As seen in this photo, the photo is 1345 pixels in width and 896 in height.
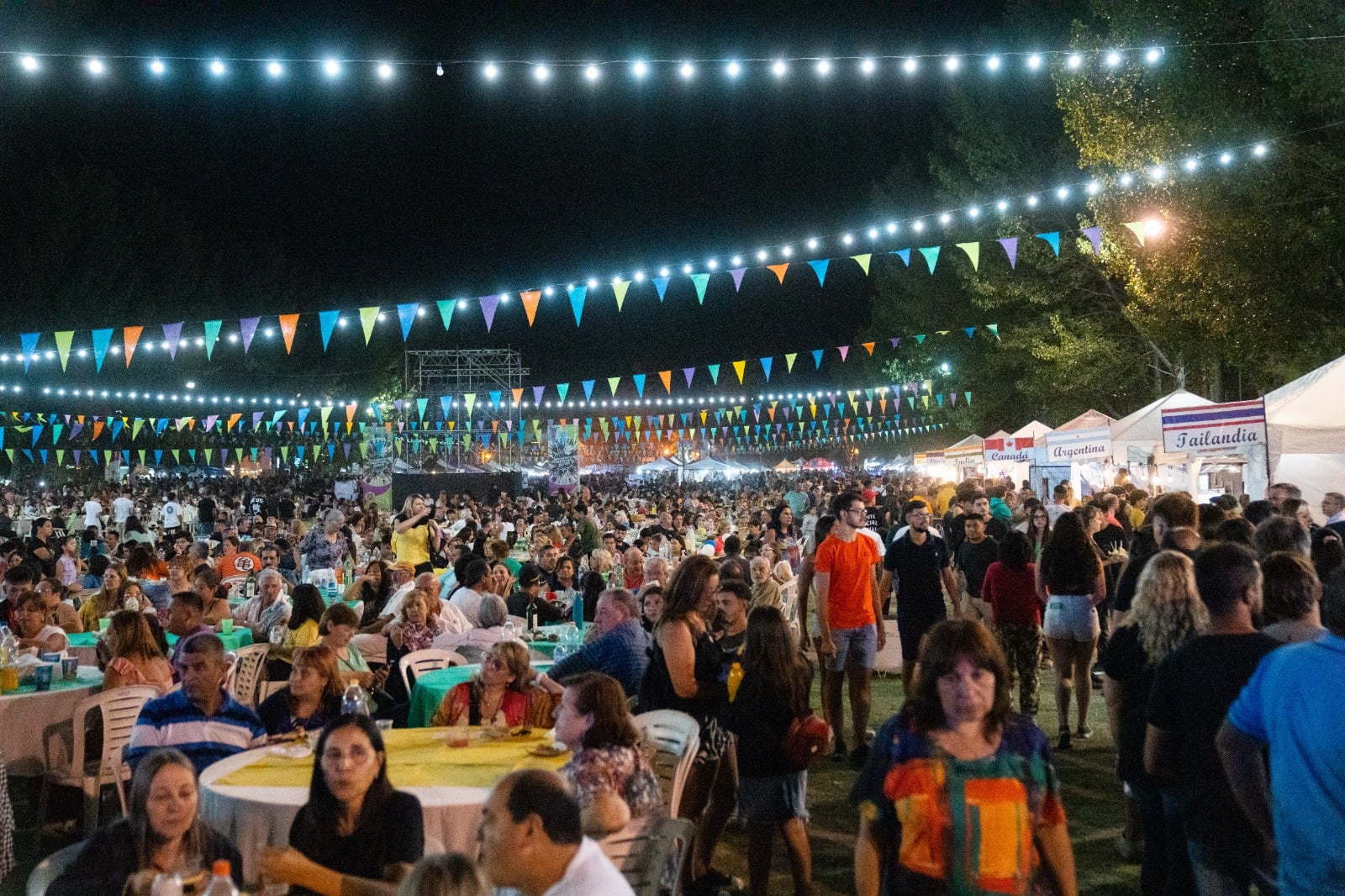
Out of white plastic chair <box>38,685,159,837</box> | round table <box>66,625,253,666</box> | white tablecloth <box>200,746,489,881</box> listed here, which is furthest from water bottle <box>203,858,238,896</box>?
round table <box>66,625,253,666</box>

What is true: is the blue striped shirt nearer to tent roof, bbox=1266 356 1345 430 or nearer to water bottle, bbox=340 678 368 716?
water bottle, bbox=340 678 368 716

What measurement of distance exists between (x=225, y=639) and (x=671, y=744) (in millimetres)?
5010

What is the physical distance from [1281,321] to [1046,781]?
614 inches

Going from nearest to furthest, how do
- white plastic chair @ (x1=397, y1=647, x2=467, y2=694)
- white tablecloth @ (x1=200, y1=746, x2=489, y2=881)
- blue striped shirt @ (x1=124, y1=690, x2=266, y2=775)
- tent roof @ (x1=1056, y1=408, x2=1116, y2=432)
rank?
white tablecloth @ (x1=200, y1=746, x2=489, y2=881)
blue striped shirt @ (x1=124, y1=690, x2=266, y2=775)
white plastic chair @ (x1=397, y1=647, x2=467, y2=694)
tent roof @ (x1=1056, y1=408, x2=1116, y2=432)

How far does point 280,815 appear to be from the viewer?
3441mm

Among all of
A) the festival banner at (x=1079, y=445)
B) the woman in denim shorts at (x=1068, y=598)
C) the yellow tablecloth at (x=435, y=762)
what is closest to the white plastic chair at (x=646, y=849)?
the yellow tablecloth at (x=435, y=762)

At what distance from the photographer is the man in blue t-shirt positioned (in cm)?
221

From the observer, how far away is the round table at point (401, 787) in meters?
3.45

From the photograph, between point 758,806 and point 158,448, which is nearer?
point 758,806

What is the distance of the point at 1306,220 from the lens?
47.0ft

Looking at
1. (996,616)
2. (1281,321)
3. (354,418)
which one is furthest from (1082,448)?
(354,418)

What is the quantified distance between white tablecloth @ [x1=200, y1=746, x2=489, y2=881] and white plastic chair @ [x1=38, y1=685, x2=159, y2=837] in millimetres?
1872

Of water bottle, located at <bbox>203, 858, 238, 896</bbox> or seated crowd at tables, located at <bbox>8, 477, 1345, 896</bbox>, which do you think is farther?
water bottle, located at <bbox>203, 858, 238, 896</bbox>

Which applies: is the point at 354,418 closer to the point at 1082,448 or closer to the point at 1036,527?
the point at 1082,448
